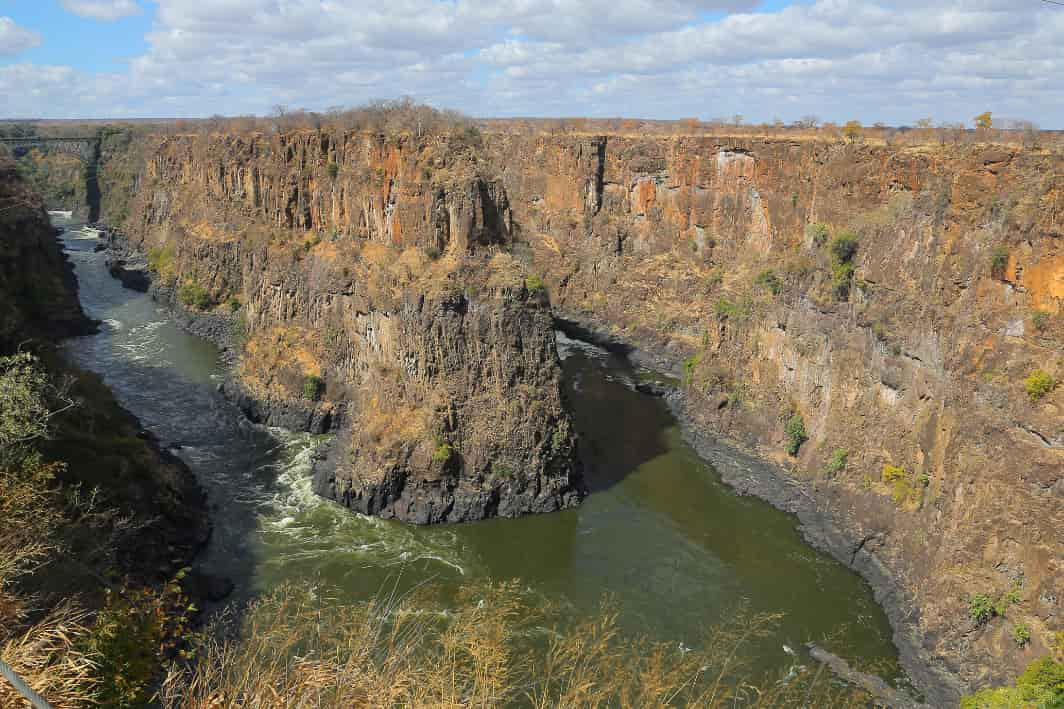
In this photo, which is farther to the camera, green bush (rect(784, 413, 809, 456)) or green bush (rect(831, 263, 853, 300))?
green bush (rect(831, 263, 853, 300))

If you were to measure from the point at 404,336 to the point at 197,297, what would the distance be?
35539mm

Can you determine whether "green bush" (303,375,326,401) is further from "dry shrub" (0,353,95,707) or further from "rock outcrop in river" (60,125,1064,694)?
"dry shrub" (0,353,95,707)

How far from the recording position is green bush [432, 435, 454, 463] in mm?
32125

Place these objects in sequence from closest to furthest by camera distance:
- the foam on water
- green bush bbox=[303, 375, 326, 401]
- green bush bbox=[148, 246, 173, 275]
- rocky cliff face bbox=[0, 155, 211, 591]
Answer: rocky cliff face bbox=[0, 155, 211, 591] < the foam on water < green bush bbox=[303, 375, 326, 401] < green bush bbox=[148, 246, 173, 275]

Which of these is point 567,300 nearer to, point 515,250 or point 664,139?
point 664,139

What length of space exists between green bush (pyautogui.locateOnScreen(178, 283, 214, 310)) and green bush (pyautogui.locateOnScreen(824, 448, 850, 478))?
51089 mm

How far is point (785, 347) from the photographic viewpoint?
4016cm

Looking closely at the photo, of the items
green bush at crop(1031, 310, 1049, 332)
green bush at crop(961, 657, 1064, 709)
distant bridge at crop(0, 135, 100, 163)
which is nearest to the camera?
green bush at crop(961, 657, 1064, 709)

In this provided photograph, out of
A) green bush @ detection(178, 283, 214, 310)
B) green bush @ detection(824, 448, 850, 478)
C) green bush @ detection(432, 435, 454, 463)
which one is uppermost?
green bush @ detection(178, 283, 214, 310)

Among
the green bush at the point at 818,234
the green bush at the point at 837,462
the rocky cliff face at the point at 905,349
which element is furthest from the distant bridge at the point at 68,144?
the green bush at the point at 837,462

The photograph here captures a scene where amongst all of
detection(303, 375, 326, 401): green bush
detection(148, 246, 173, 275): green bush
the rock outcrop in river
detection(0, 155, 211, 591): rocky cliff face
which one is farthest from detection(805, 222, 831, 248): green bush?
detection(148, 246, 173, 275): green bush

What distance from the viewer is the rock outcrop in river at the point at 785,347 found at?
82.1 feet

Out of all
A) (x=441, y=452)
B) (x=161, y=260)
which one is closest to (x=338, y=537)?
(x=441, y=452)

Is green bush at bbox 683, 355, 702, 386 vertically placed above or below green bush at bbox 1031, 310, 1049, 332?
below
